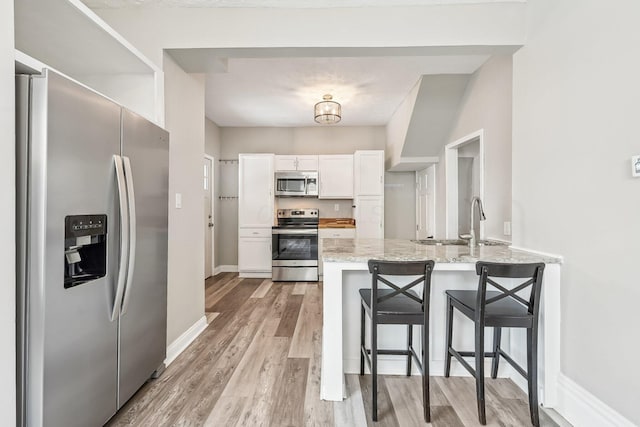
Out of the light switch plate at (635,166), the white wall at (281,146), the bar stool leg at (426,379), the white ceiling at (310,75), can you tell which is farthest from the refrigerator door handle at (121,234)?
the white wall at (281,146)

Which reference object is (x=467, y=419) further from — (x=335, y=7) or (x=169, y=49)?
(x=169, y=49)

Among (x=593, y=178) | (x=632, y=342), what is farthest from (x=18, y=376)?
(x=593, y=178)

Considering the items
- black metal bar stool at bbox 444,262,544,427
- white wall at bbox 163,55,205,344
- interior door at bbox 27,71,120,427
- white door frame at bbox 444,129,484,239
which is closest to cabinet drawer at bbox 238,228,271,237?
white wall at bbox 163,55,205,344

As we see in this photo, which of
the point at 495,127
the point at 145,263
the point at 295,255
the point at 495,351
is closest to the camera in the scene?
the point at 145,263

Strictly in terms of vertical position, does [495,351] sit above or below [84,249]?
below

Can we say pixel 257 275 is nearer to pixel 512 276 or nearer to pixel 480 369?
pixel 480 369

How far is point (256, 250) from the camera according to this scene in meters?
5.43

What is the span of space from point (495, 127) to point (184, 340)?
3.44 meters

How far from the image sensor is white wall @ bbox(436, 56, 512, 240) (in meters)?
2.87

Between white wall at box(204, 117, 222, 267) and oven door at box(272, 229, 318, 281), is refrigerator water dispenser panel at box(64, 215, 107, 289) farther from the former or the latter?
white wall at box(204, 117, 222, 267)

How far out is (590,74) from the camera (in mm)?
1692

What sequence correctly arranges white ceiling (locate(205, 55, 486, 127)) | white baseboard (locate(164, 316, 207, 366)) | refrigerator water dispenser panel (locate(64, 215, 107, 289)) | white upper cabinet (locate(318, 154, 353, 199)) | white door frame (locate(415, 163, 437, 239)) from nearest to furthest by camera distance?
refrigerator water dispenser panel (locate(64, 215, 107, 289))
white baseboard (locate(164, 316, 207, 366))
white ceiling (locate(205, 55, 486, 127))
white door frame (locate(415, 163, 437, 239))
white upper cabinet (locate(318, 154, 353, 199))

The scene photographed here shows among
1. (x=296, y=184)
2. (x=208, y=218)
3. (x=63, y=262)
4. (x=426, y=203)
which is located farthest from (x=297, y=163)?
(x=63, y=262)

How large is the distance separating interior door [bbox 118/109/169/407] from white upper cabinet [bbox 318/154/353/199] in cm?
350
